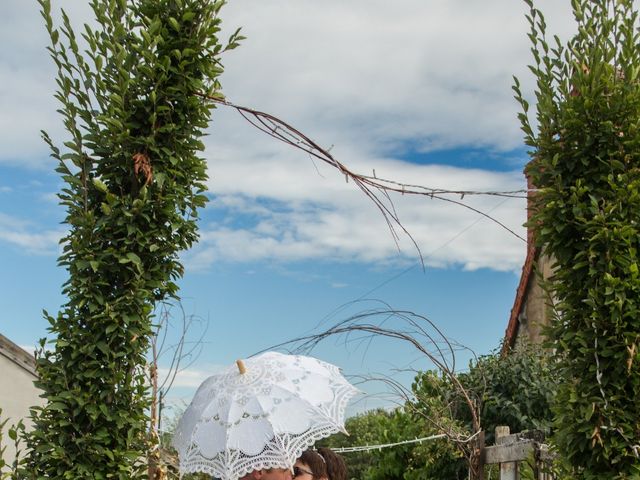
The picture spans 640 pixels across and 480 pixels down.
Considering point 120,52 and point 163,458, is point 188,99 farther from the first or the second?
point 163,458

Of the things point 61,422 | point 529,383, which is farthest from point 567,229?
point 529,383

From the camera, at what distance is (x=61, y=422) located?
529 cm

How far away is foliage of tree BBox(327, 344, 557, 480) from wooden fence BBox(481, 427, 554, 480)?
88 centimetres

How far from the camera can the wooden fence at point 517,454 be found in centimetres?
700

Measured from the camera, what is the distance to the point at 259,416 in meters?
4.75

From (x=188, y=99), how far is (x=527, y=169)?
243 centimetres

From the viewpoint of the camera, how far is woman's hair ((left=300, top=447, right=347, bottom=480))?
194 inches

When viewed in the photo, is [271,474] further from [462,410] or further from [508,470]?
[462,410]

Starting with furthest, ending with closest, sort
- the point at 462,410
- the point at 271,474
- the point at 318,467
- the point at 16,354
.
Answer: the point at 16,354
the point at 462,410
the point at 318,467
the point at 271,474

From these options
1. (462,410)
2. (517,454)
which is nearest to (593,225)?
(517,454)

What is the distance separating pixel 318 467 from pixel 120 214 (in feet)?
7.16

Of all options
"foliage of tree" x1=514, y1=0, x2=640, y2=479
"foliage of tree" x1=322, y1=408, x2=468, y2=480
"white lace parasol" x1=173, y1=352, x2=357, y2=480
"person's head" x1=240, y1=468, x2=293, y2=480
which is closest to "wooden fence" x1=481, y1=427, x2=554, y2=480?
"foliage of tree" x1=322, y1=408, x2=468, y2=480

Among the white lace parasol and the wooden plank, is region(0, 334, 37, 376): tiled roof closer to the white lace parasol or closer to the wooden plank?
the wooden plank

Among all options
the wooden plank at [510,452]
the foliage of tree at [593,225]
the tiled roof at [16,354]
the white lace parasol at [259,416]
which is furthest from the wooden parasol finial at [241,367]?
the tiled roof at [16,354]
